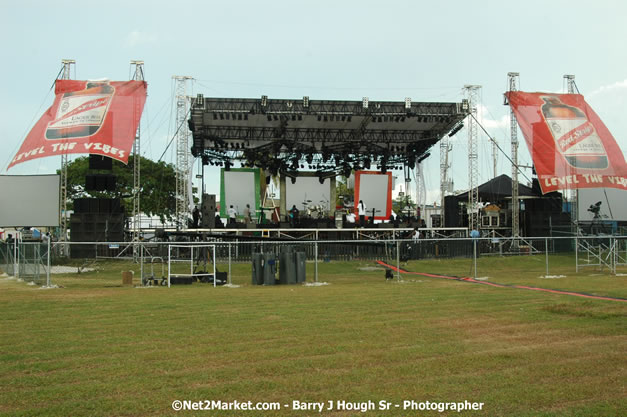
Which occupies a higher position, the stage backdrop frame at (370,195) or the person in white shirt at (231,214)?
the stage backdrop frame at (370,195)

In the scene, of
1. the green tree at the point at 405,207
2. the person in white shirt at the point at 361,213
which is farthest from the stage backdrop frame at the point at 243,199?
the green tree at the point at 405,207

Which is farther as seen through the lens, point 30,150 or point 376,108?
point 376,108

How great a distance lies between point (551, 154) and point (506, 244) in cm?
572

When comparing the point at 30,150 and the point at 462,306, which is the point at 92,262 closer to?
the point at 30,150

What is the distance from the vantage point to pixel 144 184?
180ft

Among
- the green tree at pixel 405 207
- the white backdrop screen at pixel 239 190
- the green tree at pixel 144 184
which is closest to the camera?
the white backdrop screen at pixel 239 190

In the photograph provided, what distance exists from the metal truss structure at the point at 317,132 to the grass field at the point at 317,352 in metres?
19.5

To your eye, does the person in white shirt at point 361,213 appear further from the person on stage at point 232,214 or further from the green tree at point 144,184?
the green tree at point 144,184

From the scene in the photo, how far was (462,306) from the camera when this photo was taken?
35.6 ft

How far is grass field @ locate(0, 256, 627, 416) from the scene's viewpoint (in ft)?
16.7

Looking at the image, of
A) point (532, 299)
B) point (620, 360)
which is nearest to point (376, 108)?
point (532, 299)

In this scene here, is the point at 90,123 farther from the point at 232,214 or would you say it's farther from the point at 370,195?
the point at 370,195

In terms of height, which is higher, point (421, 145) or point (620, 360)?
point (421, 145)

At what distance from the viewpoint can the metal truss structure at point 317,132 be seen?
101 ft
